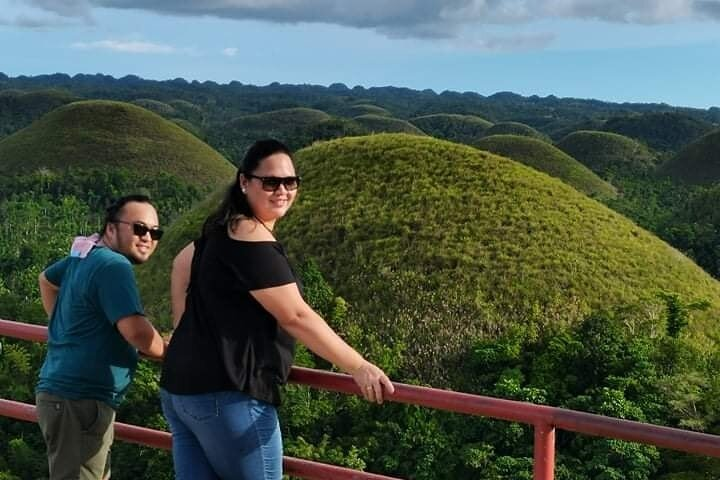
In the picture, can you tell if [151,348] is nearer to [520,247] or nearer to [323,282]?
[323,282]

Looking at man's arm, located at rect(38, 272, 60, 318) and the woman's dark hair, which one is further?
man's arm, located at rect(38, 272, 60, 318)

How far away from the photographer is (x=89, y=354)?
3592 millimetres

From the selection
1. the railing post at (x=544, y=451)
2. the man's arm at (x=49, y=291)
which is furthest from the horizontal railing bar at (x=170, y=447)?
the railing post at (x=544, y=451)

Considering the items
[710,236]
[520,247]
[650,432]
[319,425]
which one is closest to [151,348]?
[650,432]

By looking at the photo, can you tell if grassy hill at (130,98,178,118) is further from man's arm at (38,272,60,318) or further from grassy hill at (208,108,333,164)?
man's arm at (38,272,60,318)

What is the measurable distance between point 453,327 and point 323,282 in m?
3.06

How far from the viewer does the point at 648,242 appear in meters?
25.9

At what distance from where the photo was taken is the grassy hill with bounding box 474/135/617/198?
6197 centimetres

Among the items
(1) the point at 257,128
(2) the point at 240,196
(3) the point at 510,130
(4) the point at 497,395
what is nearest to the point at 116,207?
(2) the point at 240,196

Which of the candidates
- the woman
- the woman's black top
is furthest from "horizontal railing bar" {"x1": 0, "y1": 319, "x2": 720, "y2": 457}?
the woman's black top

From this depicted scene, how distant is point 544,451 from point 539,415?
131 mm

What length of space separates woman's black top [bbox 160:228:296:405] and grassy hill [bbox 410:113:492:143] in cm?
11684

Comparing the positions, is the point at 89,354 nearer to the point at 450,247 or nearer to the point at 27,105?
the point at 450,247

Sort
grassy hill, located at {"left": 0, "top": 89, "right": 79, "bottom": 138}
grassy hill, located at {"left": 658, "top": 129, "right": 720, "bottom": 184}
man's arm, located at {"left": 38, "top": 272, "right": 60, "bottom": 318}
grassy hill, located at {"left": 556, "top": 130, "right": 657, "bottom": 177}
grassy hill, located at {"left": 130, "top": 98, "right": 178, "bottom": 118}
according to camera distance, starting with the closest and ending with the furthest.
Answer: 1. man's arm, located at {"left": 38, "top": 272, "right": 60, "bottom": 318}
2. grassy hill, located at {"left": 658, "top": 129, "right": 720, "bottom": 184}
3. grassy hill, located at {"left": 556, "top": 130, "right": 657, "bottom": 177}
4. grassy hill, located at {"left": 0, "top": 89, "right": 79, "bottom": 138}
5. grassy hill, located at {"left": 130, "top": 98, "right": 178, "bottom": 118}
